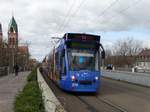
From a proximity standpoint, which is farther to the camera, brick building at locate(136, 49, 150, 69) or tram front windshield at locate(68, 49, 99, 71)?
brick building at locate(136, 49, 150, 69)

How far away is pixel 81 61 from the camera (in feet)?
75.0

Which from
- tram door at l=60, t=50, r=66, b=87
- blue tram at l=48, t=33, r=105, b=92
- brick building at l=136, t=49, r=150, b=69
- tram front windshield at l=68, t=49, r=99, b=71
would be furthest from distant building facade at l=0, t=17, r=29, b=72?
brick building at l=136, t=49, r=150, b=69

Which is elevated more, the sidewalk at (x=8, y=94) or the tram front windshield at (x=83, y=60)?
the tram front windshield at (x=83, y=60)

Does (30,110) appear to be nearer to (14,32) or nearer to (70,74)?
(70,74)

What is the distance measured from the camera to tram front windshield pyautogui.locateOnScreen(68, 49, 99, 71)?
22.8m

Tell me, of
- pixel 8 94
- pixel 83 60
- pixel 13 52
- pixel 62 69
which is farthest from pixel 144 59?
pixel 8 94

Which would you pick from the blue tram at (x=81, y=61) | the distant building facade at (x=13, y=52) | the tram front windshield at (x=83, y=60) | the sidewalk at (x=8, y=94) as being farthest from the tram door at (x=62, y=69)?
the distant building facade at (x=13, y=52)

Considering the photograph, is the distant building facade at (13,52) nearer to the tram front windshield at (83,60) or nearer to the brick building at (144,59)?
the tram front windshield at (83,60)

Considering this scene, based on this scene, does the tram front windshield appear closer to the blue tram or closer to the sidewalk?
the blue tram

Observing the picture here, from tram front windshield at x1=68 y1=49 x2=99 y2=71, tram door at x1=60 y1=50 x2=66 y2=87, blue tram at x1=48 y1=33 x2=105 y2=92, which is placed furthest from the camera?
tram door at x1=60 y1=50 x2=66 y2=87

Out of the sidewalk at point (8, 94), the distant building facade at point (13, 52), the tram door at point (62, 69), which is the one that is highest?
the distant building facade at point (13, 52)

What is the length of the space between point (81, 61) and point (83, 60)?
0.42 ft

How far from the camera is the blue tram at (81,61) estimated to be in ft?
74.1

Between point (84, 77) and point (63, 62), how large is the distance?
207cm
